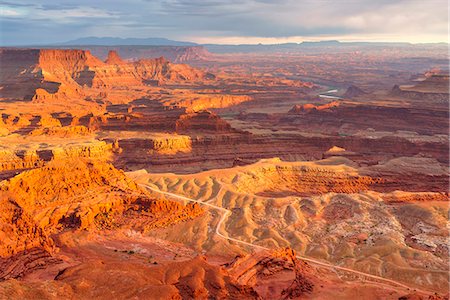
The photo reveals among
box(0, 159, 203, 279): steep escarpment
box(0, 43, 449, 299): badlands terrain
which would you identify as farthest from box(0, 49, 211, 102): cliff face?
box(0, 159, 203, 279): steep escarpment

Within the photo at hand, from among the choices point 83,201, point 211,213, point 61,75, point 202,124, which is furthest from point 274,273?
point 61,75

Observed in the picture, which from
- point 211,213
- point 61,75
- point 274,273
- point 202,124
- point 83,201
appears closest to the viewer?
point 274,273

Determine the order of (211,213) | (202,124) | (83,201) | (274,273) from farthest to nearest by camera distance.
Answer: (202,124), (211,213), (83,201), (274,273)

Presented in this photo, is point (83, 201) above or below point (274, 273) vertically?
above

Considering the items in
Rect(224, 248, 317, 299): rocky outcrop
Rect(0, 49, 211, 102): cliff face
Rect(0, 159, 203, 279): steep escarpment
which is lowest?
Rect(224, 248, 317, 299): rocky outcrop

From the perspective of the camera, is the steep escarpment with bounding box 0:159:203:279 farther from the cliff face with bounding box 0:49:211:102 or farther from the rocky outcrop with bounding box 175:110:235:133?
the cliff face with bounding box 0:49:211:102

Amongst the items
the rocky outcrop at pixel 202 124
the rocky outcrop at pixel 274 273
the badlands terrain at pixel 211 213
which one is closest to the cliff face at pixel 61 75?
the badlands terrain at pixel 211 213

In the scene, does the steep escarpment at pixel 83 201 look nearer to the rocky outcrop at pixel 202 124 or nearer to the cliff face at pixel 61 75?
the rocky outcrop at pixel 202 124

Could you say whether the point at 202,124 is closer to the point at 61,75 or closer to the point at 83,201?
the point at 83,201

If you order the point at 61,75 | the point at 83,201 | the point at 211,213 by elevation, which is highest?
the point at 61,75

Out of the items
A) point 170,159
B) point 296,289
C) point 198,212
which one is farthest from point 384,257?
point 170,159

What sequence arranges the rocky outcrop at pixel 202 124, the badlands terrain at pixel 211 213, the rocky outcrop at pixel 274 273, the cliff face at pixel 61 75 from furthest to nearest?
the cliff face at pixel 61 75 → the rocky outcrop at pixel 202 124 → the rocky outcrop at pixel 274 273 → the badlands terrain at pixel 211 213
